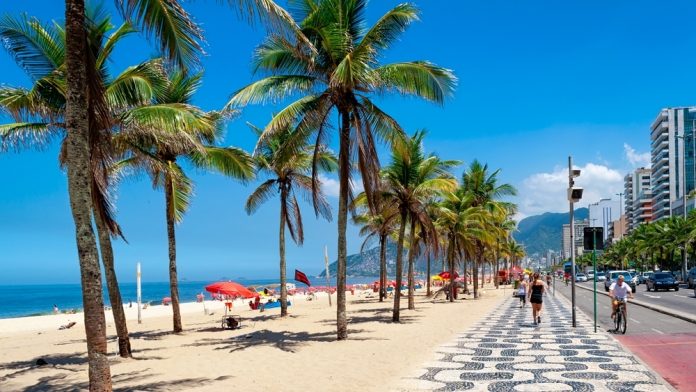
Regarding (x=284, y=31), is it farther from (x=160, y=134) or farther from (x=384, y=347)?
(x=384, y=347)

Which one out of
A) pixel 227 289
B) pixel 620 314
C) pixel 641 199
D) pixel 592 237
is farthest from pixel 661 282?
pixel 641 199

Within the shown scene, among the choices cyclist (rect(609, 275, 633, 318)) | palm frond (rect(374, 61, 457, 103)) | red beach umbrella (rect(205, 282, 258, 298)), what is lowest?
red beach umbrella (rect(205, 282, 258, 298))

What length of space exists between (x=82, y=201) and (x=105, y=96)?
5.78 meters

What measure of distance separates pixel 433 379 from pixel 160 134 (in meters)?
8.33

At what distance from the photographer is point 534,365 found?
436 inches

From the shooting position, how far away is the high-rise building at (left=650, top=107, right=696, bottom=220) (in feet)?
468

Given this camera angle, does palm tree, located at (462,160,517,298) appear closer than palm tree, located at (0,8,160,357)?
No

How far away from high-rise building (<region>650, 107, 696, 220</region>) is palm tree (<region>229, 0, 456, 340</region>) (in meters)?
142

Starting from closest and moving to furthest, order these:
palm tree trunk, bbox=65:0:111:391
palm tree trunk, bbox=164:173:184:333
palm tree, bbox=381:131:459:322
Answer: palm tree trunk, bbox=65:0:111:391
palm tree trunk, bbox=164:173:184:333
palm tree, bbox=381:131:459:322

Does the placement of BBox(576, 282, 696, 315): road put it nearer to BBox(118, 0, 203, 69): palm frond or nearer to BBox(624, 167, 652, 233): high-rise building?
BBox(118, 0, 203, 69): palm frond

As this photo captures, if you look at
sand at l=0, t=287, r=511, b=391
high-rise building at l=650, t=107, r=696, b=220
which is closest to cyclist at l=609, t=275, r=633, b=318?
sand at l=0, t=287, r=511, b=391

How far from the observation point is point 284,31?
827cm

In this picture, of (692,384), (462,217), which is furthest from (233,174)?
(462,217)

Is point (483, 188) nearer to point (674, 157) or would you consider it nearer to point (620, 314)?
point (620, 314)
